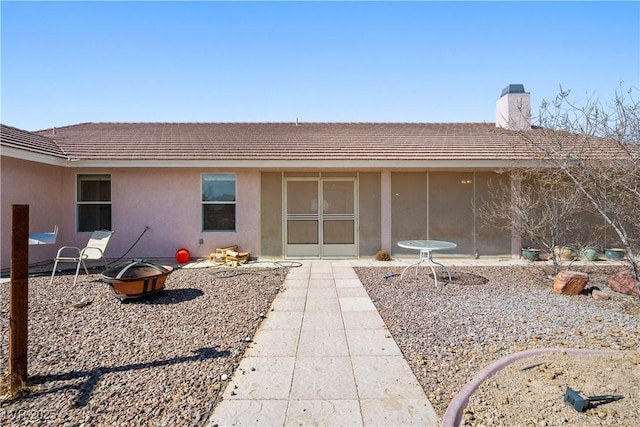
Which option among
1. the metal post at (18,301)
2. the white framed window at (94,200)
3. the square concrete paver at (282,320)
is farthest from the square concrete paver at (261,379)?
the white framed window at (94,200)

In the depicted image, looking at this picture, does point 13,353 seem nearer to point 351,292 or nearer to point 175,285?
point 175,285

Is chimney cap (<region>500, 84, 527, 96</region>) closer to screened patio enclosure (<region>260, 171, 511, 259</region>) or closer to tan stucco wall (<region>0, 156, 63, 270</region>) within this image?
screened patio enclosure (<region>260, 171, 511, 259</region>)

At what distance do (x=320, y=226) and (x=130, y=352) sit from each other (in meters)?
6.76

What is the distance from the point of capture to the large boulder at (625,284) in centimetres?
587

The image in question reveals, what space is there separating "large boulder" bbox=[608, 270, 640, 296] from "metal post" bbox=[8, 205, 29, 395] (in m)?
8.39

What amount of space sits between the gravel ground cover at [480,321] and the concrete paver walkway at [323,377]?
0.70 feet

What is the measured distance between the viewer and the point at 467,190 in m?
9.94

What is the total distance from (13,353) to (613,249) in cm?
1280

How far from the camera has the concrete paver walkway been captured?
255cm

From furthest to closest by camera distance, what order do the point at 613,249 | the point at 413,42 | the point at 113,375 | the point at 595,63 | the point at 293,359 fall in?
1. the point at 613,249
2. the point at 413,42
3. the point at 595,63
4. the point at 293,359
5. the point at 113,375

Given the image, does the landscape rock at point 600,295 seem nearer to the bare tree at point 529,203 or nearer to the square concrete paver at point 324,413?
the bare tree at point 529,203

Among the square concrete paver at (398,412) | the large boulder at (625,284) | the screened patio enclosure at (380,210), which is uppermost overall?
the screened patio enclosure at (380,210)

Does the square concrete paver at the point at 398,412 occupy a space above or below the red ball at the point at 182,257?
below

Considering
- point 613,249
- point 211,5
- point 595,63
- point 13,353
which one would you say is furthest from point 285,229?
point 613,249
